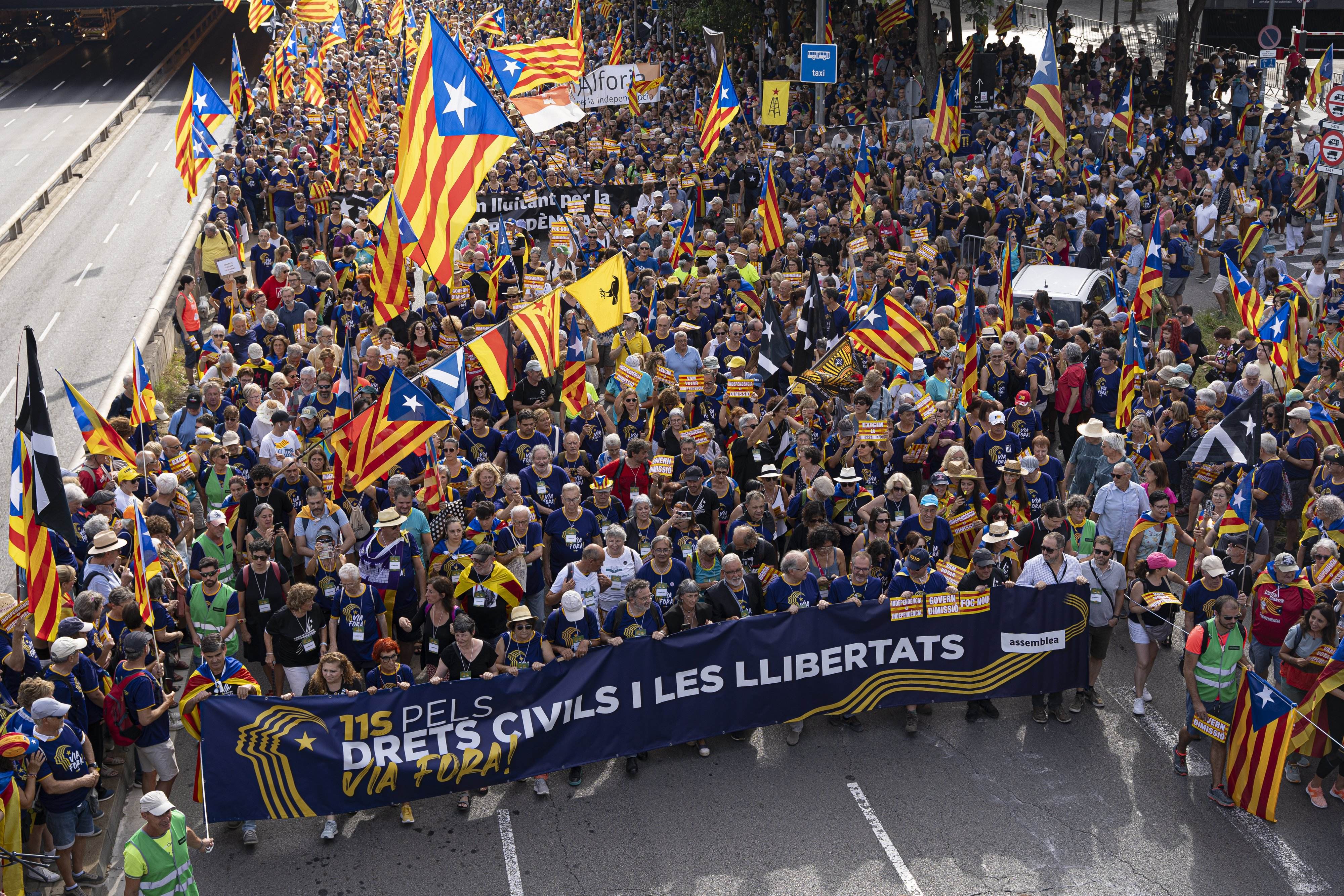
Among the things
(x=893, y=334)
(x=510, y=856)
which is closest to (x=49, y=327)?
(x=893, y=334)

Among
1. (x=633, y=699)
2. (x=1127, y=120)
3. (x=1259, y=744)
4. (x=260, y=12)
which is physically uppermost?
(x=260, y=12)

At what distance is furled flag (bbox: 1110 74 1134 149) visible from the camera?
26.0m

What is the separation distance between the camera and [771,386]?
16.2 metres

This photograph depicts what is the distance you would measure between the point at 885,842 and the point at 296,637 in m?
4.64

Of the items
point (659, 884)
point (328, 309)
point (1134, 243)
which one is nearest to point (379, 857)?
point (659, 884)

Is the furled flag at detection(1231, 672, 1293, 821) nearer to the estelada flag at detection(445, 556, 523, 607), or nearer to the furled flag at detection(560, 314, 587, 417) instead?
the estelada flag at detection(445, 556, 523, 607)

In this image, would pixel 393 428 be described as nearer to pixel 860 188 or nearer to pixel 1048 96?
pixel 860 188

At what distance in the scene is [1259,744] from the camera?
9797 mm

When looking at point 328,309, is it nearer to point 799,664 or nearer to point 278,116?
point 799,664

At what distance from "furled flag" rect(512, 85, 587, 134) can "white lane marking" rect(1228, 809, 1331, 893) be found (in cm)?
1727

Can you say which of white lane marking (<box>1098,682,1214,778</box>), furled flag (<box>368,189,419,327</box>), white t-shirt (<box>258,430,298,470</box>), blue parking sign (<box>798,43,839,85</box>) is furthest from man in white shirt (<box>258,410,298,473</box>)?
blue parking sign (<box>798,43,839,85</box>)

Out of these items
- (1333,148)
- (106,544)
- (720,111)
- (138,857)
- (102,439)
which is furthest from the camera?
(720,111)

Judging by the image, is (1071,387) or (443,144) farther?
(1071,387)

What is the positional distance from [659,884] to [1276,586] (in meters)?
5.33
